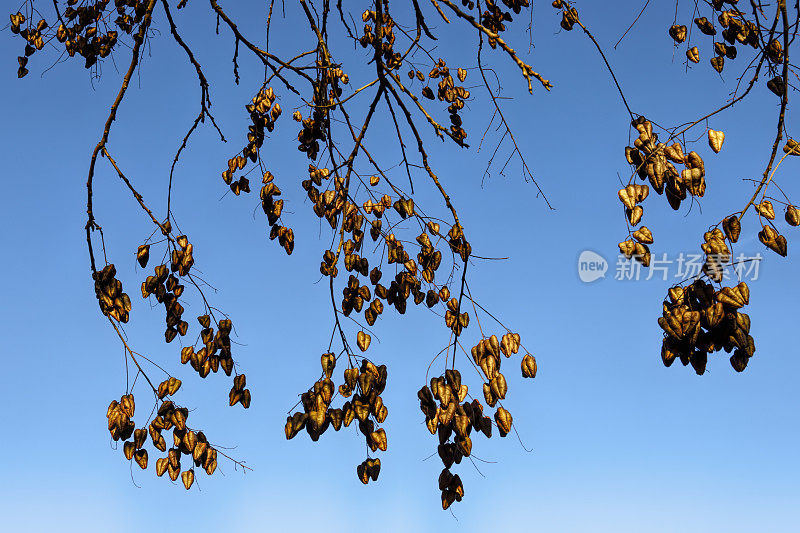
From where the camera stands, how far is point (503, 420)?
210 centimetres

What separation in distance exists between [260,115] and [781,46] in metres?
1.71

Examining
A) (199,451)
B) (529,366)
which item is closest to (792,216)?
(529,366)

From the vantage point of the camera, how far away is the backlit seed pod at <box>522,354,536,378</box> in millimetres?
2182

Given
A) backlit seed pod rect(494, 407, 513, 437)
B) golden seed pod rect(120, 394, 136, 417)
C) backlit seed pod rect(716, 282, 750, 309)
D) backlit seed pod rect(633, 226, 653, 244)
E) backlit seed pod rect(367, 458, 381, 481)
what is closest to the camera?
backlit seed pod rect(716, 282, 750, 309)

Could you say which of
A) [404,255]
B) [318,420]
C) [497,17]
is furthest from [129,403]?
[497,17]

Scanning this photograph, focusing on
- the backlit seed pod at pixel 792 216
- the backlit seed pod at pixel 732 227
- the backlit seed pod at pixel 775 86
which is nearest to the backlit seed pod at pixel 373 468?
the backlit seed pod at pixel 732 227

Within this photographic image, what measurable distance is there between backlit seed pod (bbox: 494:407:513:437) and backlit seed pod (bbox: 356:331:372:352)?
45cm

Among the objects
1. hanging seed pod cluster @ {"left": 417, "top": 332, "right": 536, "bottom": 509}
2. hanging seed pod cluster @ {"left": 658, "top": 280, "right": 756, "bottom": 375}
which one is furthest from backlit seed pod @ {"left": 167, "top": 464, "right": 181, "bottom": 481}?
hanging seed pod cluster @ {"left": 658, "top": 280, "right": 756, "bottom": 375}

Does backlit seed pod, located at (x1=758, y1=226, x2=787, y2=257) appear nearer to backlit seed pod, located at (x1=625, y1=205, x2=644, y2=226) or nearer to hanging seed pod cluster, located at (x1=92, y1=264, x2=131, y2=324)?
backlit seed pod, located at (x1=625, y1=205, x2=644, y2=226)

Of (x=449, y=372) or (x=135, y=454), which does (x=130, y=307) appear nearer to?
(x=135, y=454)

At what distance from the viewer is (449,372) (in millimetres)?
2072

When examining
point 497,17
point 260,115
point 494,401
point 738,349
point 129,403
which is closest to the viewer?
point 738,349

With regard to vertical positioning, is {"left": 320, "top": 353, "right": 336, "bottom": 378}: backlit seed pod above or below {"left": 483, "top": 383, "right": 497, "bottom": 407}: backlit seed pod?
above

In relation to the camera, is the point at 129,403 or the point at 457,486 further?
the point at 129,403
